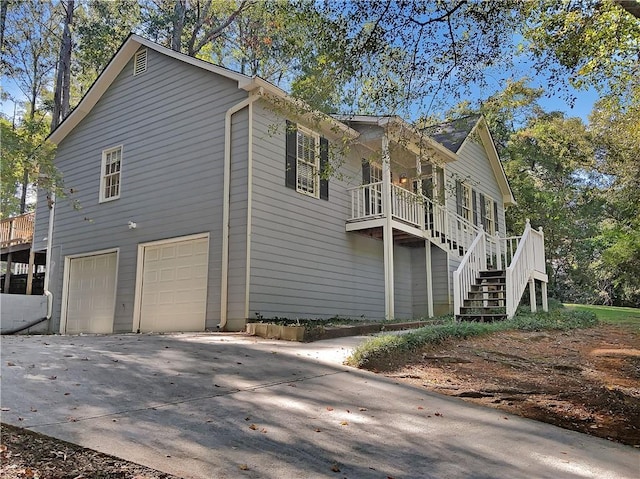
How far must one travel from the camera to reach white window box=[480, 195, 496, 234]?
18.1 meters

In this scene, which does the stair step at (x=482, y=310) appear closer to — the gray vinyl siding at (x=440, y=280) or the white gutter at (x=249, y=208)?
the gray vinyl siding at (x=440, y=280)

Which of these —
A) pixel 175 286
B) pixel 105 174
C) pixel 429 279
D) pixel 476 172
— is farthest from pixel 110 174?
pixel 476 172

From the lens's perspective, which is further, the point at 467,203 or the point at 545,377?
the point at 467,203

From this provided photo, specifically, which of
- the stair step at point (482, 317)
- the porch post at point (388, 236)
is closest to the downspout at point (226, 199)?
the porch post at point (388, 236)

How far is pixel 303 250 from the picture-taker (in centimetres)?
1120

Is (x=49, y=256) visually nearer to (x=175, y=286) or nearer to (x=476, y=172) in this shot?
(x=175, y=286)

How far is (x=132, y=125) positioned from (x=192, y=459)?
11.4 m

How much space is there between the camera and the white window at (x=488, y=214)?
1808 centimetres

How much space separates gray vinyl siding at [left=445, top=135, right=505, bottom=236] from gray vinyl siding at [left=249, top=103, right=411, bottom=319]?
408 cm

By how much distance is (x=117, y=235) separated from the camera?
1241 centimetres

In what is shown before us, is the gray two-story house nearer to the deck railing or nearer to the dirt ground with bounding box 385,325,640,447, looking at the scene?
the deck railing

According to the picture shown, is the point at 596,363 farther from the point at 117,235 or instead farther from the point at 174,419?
the point at 117,235

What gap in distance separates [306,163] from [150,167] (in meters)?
3.79

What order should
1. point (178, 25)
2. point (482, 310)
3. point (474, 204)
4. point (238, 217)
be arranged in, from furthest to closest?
point (178, 25), point (474, 204), point (482, 310), point (238, 217)
